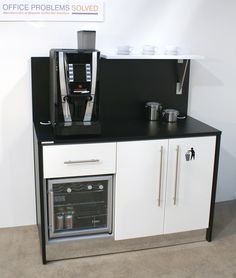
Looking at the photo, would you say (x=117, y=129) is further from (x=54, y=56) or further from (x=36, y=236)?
(x=36, y=236)

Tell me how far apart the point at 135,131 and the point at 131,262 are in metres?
0.86

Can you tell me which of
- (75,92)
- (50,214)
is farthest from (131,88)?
(50,214)

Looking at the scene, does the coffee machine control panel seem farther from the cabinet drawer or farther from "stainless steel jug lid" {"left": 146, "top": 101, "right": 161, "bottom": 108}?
"stainless steel jug lid" {"left": 146, "top": 101, "right": 161, "bottom": 108}

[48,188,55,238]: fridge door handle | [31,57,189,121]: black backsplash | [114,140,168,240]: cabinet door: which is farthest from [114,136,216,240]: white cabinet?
[31,57,189,121]: black backsplash

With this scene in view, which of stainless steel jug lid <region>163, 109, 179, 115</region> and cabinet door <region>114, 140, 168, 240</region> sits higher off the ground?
stainless steel jug lid <region>163, 109, 179, 115</region>

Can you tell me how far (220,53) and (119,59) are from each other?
0.84 metres

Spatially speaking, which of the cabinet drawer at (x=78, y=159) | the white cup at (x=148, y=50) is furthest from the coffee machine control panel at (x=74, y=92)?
the white cup at (x=148, y=50)

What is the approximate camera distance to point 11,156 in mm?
2961

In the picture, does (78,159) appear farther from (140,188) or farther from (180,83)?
(180,83)

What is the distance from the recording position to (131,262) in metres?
2.67

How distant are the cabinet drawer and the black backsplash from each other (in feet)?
1.69

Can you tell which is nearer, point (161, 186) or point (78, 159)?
point (78, 159)

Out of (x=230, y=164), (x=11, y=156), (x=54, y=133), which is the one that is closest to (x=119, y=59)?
(x=54, y=133)

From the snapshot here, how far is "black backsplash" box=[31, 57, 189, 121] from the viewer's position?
2.90 metres
